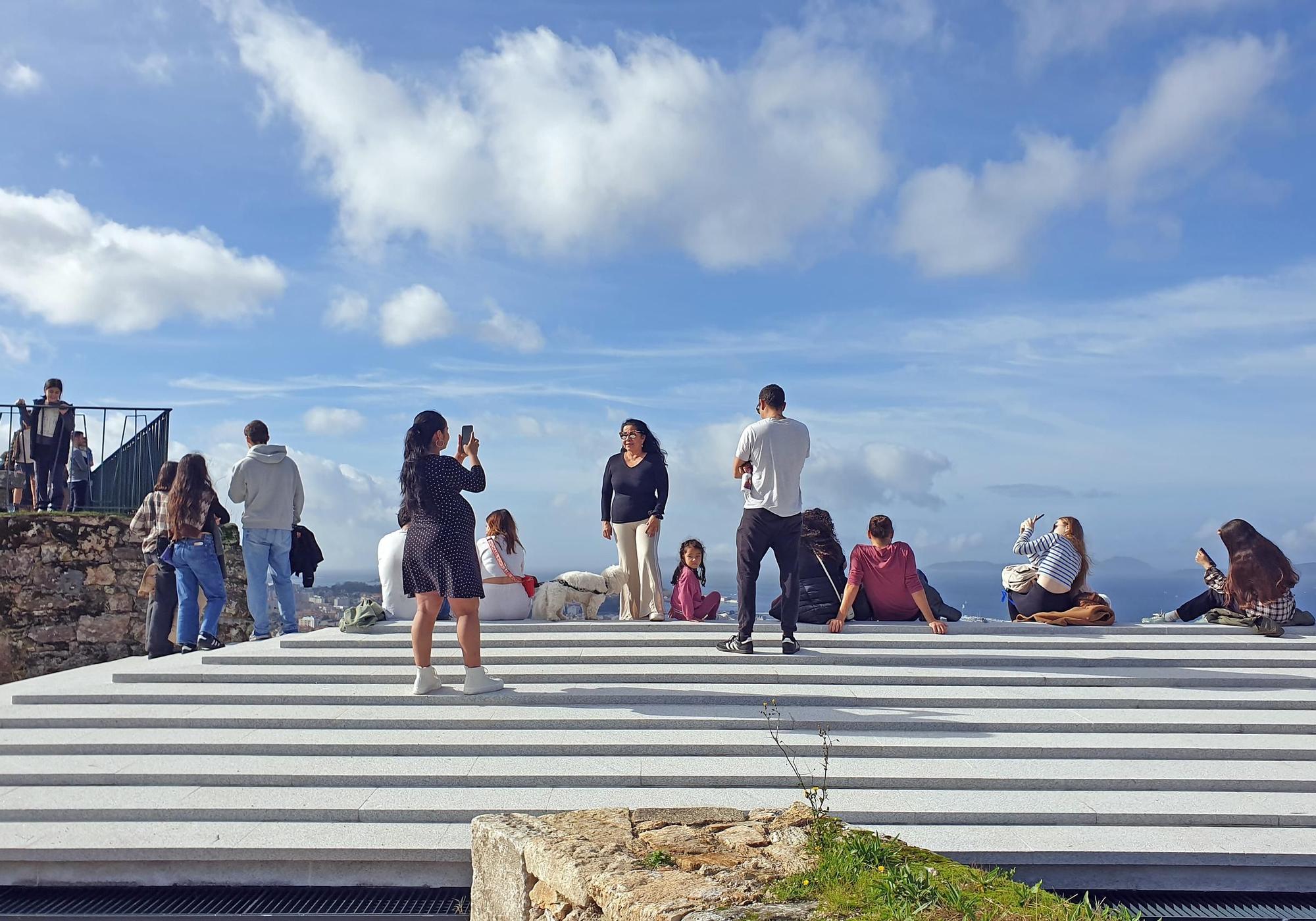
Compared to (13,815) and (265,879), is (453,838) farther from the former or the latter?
(13,815)

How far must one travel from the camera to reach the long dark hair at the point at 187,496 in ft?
28.1

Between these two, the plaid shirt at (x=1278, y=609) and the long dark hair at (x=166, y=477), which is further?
the long dark hair at (x=166, y=477)

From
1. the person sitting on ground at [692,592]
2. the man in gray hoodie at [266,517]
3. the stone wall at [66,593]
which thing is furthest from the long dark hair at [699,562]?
the stone wall at [66,593]

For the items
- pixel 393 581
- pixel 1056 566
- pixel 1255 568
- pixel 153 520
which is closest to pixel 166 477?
pixel 153 520

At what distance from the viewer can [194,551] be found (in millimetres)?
8633

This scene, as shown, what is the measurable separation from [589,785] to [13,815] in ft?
9.98

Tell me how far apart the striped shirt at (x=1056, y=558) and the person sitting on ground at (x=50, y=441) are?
1201cm

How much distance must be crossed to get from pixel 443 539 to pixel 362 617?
215 centimetres

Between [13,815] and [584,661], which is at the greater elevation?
[584,661]

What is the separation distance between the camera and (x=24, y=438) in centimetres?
1267

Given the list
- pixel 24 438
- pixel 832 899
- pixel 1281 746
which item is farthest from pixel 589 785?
pixel 24 438

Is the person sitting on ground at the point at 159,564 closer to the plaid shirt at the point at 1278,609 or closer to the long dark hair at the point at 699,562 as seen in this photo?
the long dark hair at the point at 699,562

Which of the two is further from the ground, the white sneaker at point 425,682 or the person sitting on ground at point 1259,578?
the person sitting on ground at point 1259,578

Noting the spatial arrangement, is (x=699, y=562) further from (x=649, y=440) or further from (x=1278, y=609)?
(x=1278, y=609)
